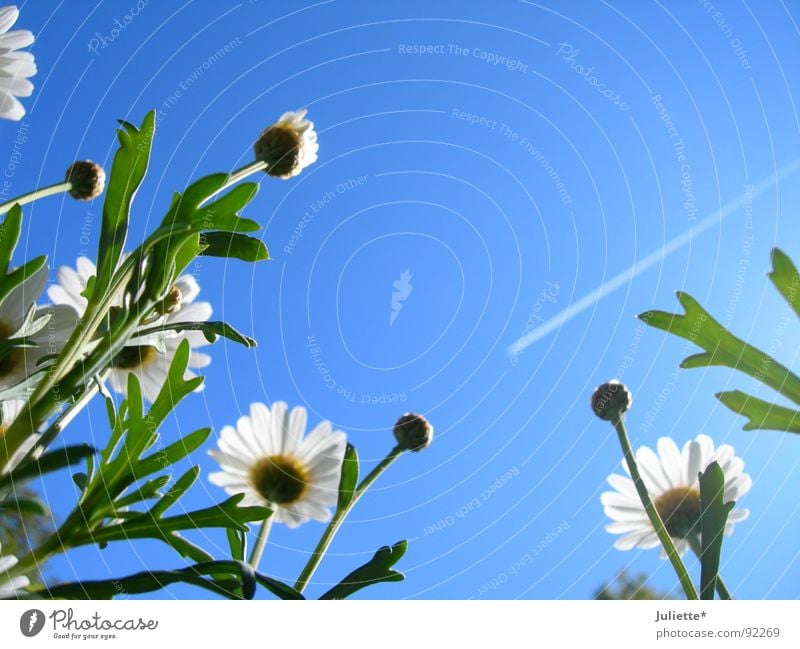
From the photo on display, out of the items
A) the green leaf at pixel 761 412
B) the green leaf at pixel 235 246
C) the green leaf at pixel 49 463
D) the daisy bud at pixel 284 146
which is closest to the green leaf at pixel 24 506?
the green leaf at pixel 49 463

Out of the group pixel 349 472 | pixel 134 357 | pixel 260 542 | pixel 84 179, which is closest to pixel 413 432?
pixel 349 472

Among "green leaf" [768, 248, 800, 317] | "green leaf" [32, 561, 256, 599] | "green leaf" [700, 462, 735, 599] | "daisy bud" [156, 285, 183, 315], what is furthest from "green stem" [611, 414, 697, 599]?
Answer: "daisy bud" [156, 285, 183, 315]

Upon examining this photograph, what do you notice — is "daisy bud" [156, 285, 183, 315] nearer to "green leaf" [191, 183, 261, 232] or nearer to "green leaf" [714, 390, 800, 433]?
"green leaf" [191, 183, 261, 232]

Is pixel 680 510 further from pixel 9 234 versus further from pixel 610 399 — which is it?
pixel 9 234

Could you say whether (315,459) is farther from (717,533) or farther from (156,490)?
(717,533)
